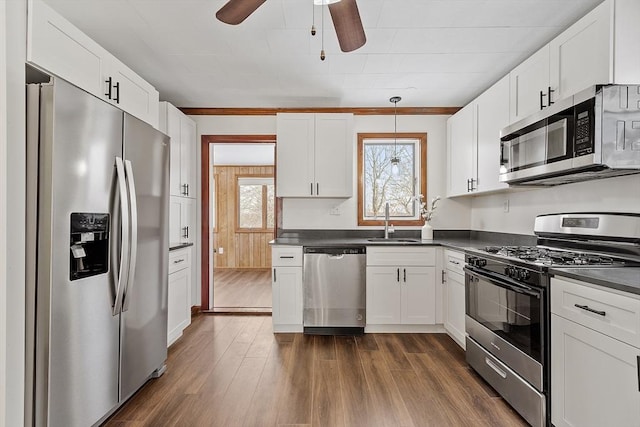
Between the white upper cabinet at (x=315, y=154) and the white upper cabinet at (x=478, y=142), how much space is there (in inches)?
43.9

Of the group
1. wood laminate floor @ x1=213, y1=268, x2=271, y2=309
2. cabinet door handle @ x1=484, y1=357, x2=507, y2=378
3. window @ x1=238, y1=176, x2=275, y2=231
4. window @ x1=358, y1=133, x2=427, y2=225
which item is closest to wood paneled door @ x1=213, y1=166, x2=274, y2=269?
window @ x1=238, y1=176, x2=275, y2=231

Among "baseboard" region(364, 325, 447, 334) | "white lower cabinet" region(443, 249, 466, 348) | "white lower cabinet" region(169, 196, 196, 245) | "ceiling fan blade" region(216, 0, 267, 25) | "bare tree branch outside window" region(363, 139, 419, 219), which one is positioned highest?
"ceiling fan blade" region(216, 0, 267, 25)

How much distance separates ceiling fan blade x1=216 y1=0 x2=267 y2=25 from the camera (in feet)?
5.57

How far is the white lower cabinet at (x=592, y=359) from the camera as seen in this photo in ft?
4.41

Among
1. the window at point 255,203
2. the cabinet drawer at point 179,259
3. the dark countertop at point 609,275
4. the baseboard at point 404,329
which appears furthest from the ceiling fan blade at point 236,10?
the window at point 255,203

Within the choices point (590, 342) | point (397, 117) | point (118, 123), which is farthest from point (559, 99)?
point (118, 123)

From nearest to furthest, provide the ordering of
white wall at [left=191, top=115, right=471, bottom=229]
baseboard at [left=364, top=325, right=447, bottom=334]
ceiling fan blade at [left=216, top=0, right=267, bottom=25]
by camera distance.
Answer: ceiling fan blade at [left=216, top=0, right=267, bottom=25] < baseboard at [left=364, top=325, right=447, bottom=334] < white wall at [left=191, top=115, right=471, bottom=229]

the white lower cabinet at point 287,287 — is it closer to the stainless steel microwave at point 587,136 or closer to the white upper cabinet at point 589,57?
the stainless steel microwave at point 587,136

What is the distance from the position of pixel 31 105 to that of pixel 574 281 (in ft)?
8.33

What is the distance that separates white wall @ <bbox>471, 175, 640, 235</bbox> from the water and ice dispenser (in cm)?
289

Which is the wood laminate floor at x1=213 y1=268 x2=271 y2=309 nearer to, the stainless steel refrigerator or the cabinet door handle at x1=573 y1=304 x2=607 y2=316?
the stainless steel refrigerator

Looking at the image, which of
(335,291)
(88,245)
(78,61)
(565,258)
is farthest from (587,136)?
(78,61)

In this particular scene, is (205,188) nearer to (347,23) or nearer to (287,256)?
(287,256)

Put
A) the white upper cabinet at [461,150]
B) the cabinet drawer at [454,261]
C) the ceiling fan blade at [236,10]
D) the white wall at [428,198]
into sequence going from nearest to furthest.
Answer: the ceiling fan blade at [236,10]
the cabinet drawer at [454,261]
the white upper cabinet at [461,150]
the white wall at [428,198]
